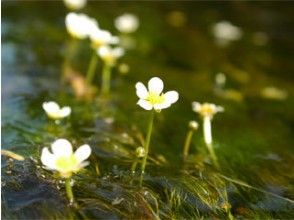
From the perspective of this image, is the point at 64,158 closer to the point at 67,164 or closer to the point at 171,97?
the point at 67,164

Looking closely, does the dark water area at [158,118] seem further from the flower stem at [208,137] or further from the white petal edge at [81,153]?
the white petal edge at [81,153]

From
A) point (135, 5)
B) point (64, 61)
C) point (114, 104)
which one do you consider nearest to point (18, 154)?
point (114, 104)

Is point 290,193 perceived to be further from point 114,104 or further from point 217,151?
point 114,104

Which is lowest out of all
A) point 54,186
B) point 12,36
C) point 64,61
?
point 54,186

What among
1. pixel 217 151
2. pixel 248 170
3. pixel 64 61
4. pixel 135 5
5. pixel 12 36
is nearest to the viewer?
pixel 248 170

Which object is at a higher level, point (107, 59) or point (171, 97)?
point (107, 59)

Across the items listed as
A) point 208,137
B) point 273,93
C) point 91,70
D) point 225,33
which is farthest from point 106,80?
point 225,33

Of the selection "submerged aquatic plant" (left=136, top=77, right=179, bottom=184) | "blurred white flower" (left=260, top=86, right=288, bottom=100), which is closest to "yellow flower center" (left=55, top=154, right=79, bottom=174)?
"submerged aquatic plant" (left=136, top=77, right=179, bottom=184)

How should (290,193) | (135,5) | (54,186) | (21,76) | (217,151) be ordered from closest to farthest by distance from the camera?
(54,186), (290,193), (217,151), (21,76), (135,5)
